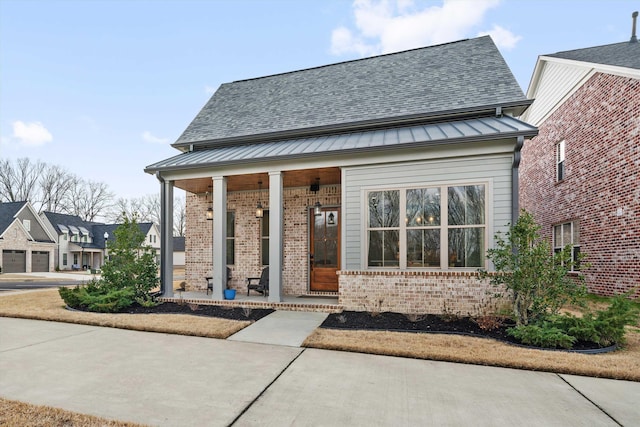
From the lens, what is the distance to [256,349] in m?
4.52

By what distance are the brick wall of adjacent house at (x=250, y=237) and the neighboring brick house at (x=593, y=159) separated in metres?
6.39

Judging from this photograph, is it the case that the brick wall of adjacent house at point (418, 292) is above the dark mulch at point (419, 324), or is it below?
above

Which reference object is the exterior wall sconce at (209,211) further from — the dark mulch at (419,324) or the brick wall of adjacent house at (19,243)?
the brick wall of adjacent house at (19,243)

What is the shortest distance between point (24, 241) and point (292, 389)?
34.0 metres

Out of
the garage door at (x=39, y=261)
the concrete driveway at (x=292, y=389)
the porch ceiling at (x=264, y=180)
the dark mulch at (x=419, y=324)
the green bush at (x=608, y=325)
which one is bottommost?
the garage door at (x=39, y=261)

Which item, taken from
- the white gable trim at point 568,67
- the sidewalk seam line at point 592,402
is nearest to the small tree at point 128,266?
the sidewalk seam line at point 592,402

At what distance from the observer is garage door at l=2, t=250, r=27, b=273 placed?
25500 millimetres

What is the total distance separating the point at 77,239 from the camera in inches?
1340

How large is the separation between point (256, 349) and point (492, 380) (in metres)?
2.91

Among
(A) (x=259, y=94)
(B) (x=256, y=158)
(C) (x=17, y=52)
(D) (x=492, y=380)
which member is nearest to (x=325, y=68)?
(A) (x=259, y=94)

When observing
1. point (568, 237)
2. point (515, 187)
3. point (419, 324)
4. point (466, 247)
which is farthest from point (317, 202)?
point (568, 237)

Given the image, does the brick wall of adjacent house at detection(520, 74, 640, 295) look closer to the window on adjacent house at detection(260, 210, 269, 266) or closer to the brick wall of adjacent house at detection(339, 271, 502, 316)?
the brick wall of adjacent house at detection(339, 271, 502, 316)

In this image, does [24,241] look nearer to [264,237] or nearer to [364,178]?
[264,237]

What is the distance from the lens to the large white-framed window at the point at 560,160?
11.2m
